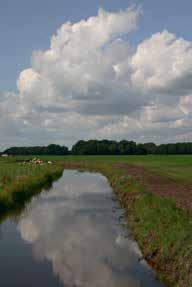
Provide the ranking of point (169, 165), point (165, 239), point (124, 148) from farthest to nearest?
1. point (124, 148)
2. point (169, 165)
3. point (165, 239)

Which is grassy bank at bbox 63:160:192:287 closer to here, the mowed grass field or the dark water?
the dark water

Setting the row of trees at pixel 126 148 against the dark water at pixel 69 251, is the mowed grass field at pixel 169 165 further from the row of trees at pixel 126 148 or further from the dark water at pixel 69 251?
the row of trees at pixel 126 148

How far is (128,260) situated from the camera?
1295 cm

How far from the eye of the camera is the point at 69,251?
14016 mm

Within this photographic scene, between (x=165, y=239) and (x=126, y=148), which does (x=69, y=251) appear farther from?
(x=126, y=148)

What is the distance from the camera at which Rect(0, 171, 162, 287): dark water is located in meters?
11.0

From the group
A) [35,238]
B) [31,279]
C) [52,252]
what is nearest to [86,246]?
[52,252]

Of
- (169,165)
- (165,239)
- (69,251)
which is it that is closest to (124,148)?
(169,165)

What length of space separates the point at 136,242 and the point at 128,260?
1.82m

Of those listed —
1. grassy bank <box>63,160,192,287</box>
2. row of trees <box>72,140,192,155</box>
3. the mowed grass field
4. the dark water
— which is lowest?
the dark water

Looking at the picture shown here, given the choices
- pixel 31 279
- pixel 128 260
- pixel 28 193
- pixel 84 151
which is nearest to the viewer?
pixel 31 279

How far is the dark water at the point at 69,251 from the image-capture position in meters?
11.0

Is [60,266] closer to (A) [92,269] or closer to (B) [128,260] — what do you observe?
(A) [92,269]

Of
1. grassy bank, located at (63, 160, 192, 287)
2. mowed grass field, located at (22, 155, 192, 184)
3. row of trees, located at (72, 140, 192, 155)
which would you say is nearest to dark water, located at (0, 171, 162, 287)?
grassy bank, located at (63, 160, 192, 287)
